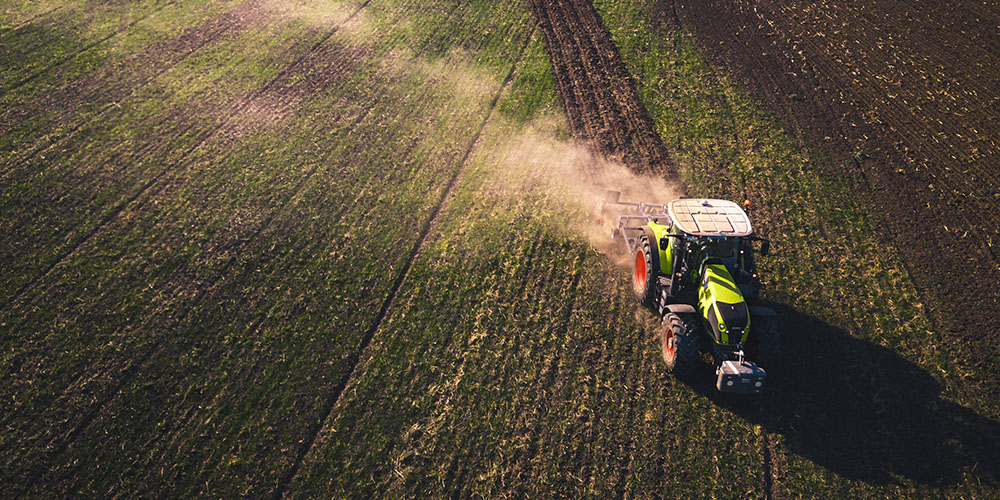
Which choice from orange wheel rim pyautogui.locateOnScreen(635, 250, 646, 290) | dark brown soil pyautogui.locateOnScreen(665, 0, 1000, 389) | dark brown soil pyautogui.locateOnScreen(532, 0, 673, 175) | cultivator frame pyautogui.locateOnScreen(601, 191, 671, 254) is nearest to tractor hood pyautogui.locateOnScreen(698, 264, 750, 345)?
orange wheel rim pyautogui.locateOnScreen(635, 250, 646, 290)

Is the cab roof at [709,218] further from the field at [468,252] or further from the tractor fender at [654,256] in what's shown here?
the field at [468,252]

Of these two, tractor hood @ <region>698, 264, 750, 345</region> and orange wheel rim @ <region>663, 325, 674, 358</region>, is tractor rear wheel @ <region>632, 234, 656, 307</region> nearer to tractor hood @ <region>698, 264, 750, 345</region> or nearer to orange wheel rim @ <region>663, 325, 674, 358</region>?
orange wheel rim @ <region>663, 325, 674, 358</region>

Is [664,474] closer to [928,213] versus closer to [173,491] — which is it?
[173,491]

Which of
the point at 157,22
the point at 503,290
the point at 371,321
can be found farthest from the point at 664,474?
the point at 157,22

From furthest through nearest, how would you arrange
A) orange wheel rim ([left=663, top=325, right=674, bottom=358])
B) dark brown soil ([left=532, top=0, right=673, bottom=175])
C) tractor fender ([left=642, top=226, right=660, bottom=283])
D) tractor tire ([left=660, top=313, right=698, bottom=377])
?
dark brown soil ([left=532, top=0, right=673, bottom=175]), tractor fender ([left=642, top=226, right=660, bottom=283]), orange wheel rim ([left=663, top=325, right=674, bottom=358]), tractor tire ([left=660, top=313, right=698, bottom=377])

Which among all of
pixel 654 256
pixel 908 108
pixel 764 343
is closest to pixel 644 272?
pixel 654 256

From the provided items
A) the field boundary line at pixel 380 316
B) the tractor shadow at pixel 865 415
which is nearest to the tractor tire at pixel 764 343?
the tractor shadow at pixel 865 415
